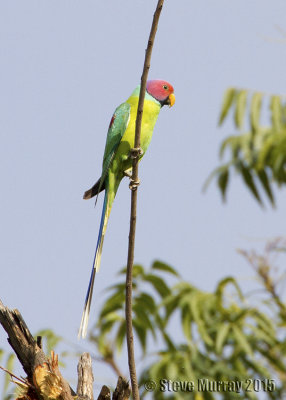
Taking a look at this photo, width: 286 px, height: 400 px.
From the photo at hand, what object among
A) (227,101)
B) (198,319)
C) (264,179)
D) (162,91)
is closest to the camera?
(198,319)

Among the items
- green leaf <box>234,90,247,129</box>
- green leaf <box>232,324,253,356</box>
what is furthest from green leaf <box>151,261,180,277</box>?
green leaf <box>234,90,247,129</box>

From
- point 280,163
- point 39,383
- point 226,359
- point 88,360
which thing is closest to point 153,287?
point 226,359

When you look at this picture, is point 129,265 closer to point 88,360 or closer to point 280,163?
point 88,360

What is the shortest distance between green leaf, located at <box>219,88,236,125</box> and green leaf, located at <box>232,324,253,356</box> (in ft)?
6.11

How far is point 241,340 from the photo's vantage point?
4035 mm

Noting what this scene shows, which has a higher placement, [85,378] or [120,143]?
[120,143]

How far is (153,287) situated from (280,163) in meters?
1.32

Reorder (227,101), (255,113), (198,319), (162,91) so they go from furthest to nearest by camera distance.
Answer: (227,101) → (255,113) → (162,91) → (198,319)

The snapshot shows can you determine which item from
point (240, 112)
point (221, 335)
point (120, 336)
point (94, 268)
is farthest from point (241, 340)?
point (240, 112)

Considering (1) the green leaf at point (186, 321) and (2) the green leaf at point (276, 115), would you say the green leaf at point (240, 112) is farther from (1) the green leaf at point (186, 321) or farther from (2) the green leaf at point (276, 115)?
(1) the green leaf at point (186, 321)

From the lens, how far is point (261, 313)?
4.17 metres

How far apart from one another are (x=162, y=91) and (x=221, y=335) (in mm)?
1703

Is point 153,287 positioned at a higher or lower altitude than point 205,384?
higher

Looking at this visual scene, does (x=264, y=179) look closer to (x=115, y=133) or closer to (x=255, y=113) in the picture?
(x=255, y=113)
